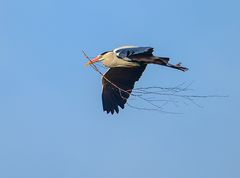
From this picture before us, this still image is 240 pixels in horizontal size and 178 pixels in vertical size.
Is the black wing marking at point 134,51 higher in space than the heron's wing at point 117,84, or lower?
lower

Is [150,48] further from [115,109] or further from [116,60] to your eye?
[115,109]

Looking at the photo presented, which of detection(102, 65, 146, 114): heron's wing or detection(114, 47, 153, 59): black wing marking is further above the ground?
detection(102, 65, 146, 114): heron's wing

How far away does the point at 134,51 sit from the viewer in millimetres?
12375

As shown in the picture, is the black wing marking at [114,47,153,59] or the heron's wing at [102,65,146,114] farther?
the heron's wing at [102,65,146,114]

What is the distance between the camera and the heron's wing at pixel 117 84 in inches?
576

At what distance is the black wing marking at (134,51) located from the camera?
40.3 ft

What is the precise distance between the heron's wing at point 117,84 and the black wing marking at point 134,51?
1615mm

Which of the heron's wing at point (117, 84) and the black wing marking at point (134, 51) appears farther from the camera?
the heron's wing at point (117, 84)

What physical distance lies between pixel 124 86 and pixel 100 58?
1323mm

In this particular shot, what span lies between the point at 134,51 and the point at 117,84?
264cm

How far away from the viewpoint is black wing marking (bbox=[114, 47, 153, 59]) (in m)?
12.3

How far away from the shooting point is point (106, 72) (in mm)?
14922

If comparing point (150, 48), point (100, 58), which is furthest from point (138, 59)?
point (100, 58)

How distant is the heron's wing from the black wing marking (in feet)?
5.30
